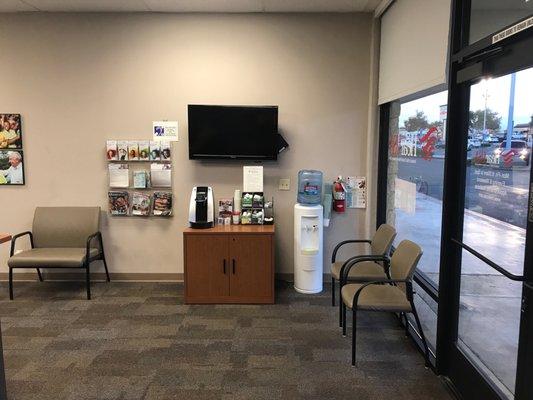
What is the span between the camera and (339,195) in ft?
15.1

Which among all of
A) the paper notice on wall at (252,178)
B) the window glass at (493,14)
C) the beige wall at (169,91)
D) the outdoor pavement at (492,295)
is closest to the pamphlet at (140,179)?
the beige wall at (169,91)

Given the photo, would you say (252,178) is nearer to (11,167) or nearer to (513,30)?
(11,167)

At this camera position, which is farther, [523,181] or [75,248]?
[75,248]

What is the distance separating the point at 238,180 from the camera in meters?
4.66

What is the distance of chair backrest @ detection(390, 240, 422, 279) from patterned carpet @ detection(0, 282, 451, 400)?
582 mm

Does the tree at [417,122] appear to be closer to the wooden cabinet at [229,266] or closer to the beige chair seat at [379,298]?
the beige chair seat at [379,298]

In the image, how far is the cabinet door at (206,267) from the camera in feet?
13.4

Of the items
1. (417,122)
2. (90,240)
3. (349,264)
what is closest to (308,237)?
(349,264)

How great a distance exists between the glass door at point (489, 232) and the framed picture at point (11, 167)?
13.7 ft

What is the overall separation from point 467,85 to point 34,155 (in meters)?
4.18

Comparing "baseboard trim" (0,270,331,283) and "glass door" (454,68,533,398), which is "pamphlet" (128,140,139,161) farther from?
"glass door" (454,68,533,398)

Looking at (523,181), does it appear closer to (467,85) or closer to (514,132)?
(514,132)

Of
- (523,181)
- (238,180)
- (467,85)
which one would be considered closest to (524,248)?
(523,181)

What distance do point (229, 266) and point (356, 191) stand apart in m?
1.59
